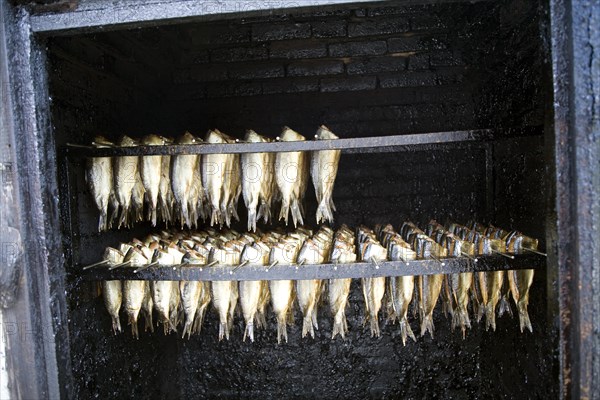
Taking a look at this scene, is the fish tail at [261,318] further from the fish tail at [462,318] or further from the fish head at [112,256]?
the fish tail at [462,318]

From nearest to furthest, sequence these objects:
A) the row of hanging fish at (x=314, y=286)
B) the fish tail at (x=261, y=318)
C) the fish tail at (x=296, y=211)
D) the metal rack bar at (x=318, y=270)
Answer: the metal rack bar at (x=318, y=270), the row of hanging fish at (x=314, y=286), the fish tail at (x=261, y=318), the fish tail at (x=296, y=211)

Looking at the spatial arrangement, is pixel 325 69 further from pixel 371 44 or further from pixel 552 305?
pixel 552 305

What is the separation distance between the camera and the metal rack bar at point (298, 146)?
265 cm

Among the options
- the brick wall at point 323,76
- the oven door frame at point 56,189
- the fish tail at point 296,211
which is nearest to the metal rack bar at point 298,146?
the oven door frame at point 56,189

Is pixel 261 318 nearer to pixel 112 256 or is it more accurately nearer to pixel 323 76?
pixel 112 256

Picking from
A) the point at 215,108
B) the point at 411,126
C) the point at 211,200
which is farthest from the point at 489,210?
the point at 215,108

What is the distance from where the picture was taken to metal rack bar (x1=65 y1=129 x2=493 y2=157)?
2.65 meters

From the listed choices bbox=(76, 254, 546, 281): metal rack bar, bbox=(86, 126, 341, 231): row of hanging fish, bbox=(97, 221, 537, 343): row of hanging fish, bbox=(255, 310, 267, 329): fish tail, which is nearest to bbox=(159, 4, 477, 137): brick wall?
bbox=(86, 126, 341, 231): row of hanging fish

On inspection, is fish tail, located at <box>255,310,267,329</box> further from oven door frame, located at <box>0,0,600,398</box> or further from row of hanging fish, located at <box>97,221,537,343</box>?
oven door frame, located at <box>0,0,600,398</box>

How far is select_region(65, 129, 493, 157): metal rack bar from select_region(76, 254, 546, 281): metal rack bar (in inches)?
27.9

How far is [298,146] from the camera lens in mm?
2705

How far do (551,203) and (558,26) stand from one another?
863mm

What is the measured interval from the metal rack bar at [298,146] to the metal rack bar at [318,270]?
710 mm

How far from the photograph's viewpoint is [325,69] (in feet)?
14.6
